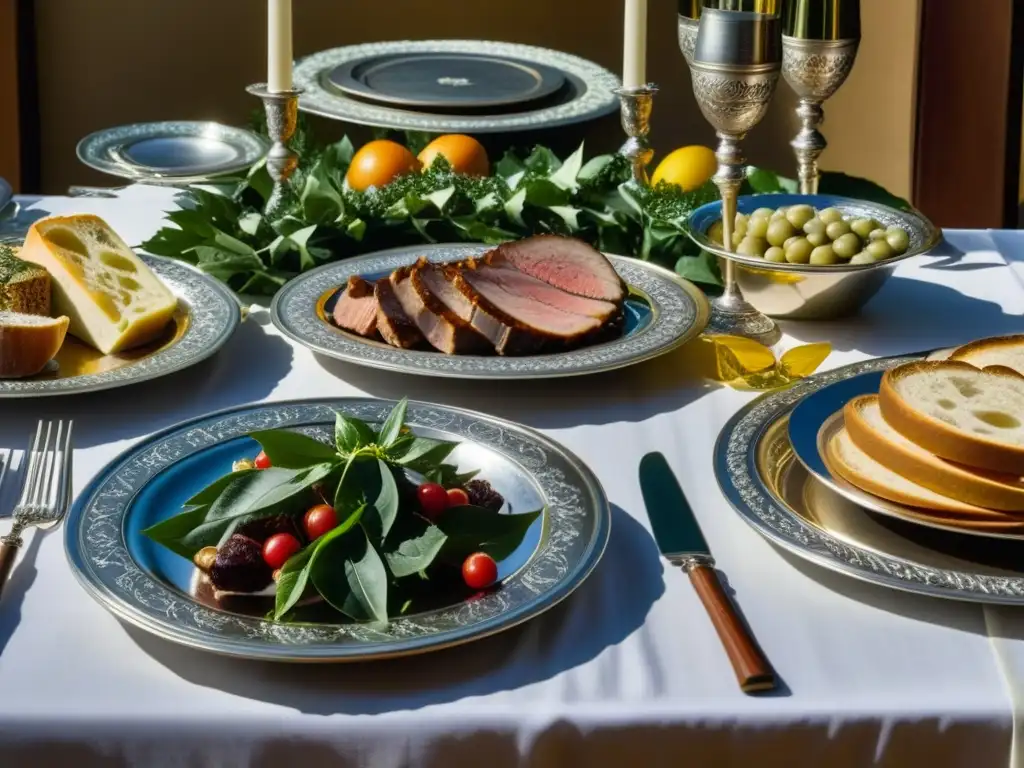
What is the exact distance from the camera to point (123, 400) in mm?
1194

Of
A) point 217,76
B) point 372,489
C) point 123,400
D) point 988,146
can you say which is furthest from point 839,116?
point 372,489

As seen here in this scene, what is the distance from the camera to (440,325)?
1253 mm

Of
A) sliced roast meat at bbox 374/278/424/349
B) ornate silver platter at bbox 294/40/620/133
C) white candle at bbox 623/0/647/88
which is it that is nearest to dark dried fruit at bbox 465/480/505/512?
sliced roast meat at bbox 374/278/424/349

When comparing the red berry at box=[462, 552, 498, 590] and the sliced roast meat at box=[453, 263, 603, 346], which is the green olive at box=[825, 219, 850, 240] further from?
the red berry at box=[462, 552, 498, 590]

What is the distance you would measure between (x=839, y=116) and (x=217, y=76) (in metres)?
1.81

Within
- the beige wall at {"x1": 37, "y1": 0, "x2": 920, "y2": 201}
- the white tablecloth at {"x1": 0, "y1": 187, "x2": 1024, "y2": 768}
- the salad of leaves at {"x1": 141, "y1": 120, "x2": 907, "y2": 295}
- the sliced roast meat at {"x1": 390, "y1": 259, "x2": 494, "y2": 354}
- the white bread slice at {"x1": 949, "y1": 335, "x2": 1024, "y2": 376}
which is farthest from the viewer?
the beige wall at {"x1": 37, "y1": 0, "x2": 920, "y2": 201}

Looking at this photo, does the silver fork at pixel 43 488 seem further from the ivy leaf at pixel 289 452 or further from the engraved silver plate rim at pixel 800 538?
the engraved silver plate rim at pixel 800 538

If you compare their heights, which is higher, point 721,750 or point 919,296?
point 919,296

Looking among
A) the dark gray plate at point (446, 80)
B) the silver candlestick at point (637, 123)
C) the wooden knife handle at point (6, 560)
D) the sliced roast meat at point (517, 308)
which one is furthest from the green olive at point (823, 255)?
the dark gray plate at point (446, 80)

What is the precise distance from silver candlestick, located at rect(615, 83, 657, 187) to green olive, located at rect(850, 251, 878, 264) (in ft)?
1.25

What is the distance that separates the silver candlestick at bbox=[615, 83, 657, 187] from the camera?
5.40 ft

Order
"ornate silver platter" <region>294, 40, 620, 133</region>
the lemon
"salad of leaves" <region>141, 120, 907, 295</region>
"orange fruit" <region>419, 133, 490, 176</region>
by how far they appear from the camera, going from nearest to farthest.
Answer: "salad of leaves" <region>141, 120, 907, 295</region>
the lemon
"orange fruit" <region>419, 133, 490, 176</region>
"ornate silver platter" <region>294, 40, 620, 133</region>

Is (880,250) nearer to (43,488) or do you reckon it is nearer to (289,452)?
(289,452)

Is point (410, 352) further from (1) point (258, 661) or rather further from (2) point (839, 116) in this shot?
(2) point (839, 116)
